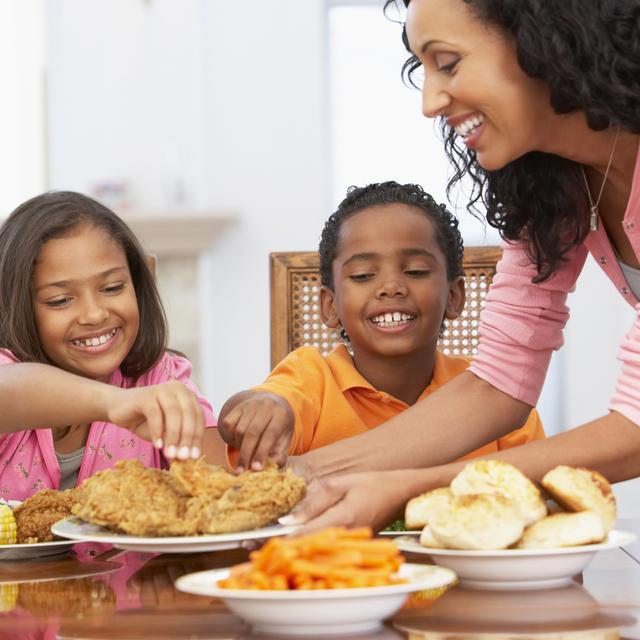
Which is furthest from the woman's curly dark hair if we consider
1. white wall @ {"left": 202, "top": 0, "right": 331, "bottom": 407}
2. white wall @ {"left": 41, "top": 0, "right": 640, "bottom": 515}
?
white wall @ {"left": 202, "top": 0, "right": 331, "bottom": 407}

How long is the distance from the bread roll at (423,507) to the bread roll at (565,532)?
0.10 metres

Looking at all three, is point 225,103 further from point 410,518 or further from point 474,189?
point 410,518

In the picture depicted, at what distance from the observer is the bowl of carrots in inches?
31.0

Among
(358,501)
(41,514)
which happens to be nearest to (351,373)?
(41,514)

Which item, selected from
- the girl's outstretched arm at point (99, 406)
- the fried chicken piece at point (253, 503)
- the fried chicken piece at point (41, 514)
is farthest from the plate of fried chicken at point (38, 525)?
the fried chicken piece at point (253, 503)

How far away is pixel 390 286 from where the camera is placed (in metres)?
1.86

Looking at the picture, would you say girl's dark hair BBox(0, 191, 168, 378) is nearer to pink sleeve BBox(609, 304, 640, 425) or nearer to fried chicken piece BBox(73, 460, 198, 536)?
fried chicken piece BBox(73, 460, 198, 536)

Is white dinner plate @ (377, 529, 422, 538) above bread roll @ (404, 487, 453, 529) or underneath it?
underneath

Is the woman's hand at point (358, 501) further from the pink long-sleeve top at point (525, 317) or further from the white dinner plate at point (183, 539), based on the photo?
the pink long-sleeve top at point (525, 317)

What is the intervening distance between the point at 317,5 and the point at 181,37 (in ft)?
2.21

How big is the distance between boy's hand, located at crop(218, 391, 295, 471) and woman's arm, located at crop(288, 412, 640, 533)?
0.65ft

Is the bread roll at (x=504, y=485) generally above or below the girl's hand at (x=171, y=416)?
below

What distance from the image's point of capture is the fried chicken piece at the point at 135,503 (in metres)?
1.04

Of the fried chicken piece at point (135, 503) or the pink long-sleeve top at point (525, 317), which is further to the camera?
the pink long-sleeve top at point (525, 317)
